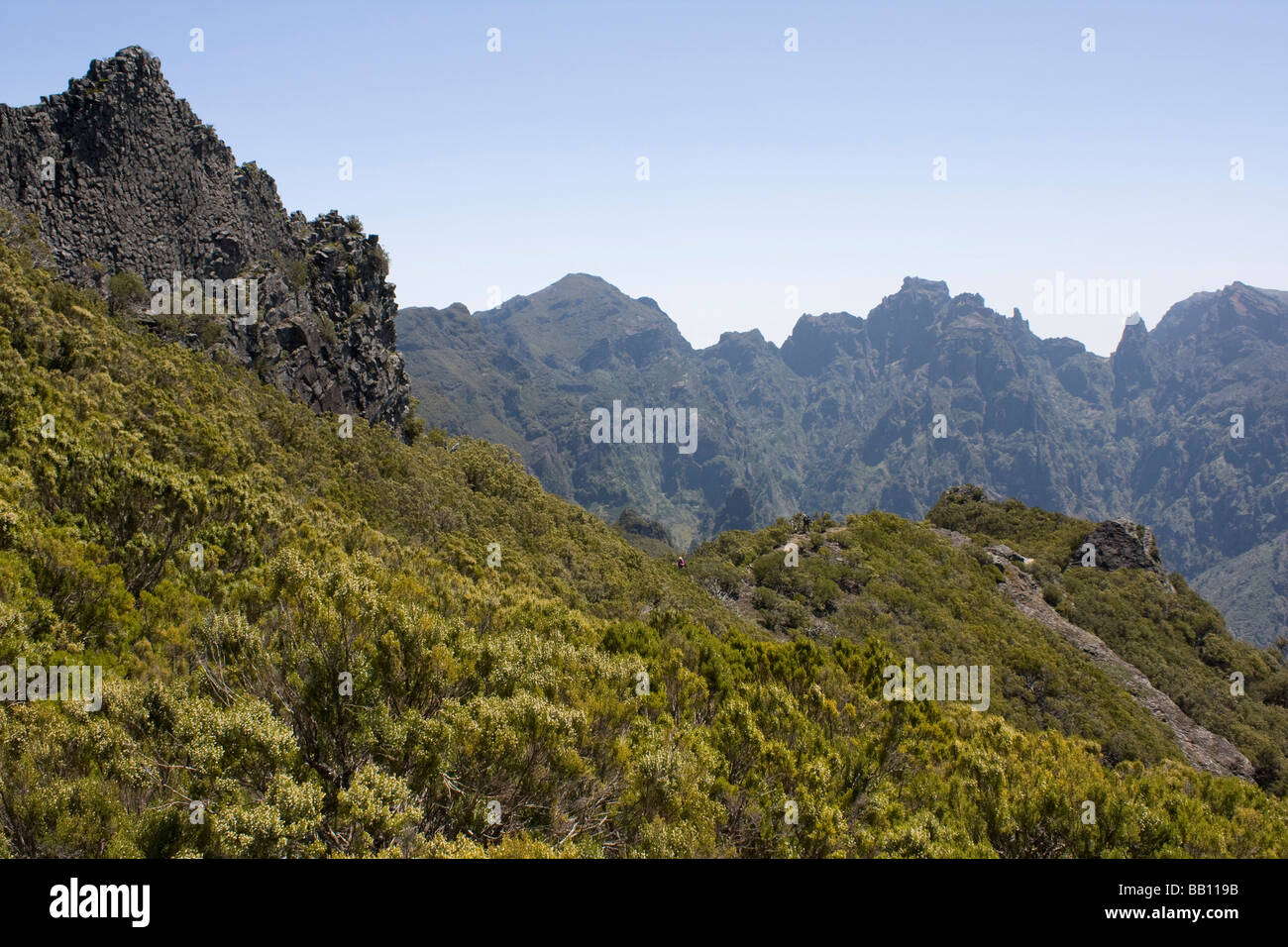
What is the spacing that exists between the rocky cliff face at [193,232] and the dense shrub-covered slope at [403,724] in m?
30.5

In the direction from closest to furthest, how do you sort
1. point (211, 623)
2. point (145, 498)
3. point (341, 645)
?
point (341, 645)
point (211, 623)
point (145, 498)

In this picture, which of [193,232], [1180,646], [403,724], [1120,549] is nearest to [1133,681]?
[1180,646]

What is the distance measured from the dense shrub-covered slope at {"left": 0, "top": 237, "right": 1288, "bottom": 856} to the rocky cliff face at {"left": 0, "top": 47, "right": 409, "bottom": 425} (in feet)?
100

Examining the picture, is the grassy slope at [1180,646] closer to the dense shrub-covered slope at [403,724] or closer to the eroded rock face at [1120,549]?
the eroded rock face at [1120,549]

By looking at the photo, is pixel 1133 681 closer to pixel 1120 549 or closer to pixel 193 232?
pixel 1120 549

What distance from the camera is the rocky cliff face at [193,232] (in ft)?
148

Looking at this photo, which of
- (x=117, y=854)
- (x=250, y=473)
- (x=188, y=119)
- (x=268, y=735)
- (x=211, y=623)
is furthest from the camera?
(x=188, y=119)

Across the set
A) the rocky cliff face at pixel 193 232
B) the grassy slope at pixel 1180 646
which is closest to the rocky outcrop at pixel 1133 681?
the grassy slope at pixel 1180 646

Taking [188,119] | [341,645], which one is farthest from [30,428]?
[188,119]

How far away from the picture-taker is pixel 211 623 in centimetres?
1244

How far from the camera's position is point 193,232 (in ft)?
174

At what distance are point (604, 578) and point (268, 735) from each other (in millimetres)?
33098

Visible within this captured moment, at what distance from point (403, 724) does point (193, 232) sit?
5844 centimetres
